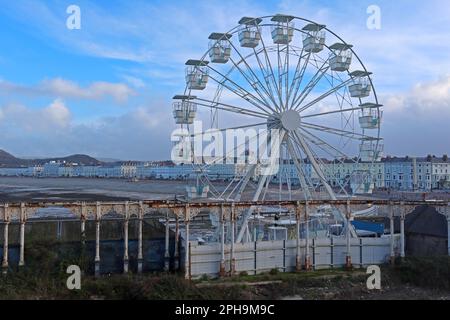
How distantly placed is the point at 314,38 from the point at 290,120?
498 cm

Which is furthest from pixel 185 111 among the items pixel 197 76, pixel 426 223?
pixel 426 223

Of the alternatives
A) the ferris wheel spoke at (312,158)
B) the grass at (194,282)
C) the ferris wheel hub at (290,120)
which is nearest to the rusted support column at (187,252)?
the grass at (194,282)

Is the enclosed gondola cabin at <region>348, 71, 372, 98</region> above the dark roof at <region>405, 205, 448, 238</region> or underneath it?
above

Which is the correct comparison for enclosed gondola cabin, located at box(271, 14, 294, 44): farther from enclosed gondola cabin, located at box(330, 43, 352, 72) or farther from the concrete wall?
the concrete wall

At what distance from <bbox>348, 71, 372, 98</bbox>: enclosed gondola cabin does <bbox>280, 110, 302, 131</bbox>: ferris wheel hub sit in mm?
4089

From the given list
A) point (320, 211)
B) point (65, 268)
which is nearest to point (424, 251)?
point (320, 211)

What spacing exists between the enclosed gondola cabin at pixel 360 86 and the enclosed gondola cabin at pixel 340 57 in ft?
2.98

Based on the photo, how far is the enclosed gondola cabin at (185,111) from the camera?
27891mm

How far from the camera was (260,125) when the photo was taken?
94.7 feet

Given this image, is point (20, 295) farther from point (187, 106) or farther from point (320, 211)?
point (320, 211)

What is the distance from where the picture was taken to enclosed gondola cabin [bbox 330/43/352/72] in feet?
96.2

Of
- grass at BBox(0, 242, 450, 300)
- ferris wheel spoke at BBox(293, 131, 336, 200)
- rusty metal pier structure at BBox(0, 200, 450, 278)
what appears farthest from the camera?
ferris wheel spoke at BBox(293, 131, 336, 200)

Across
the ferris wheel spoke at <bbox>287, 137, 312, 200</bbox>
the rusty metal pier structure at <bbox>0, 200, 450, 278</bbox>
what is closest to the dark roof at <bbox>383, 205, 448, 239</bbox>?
the rusty metal pier structure at <bbox>0, 200, 450, 278</bbox>
